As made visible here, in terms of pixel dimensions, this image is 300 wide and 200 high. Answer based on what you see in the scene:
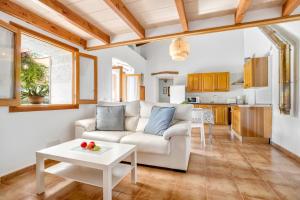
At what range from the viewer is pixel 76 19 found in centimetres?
233

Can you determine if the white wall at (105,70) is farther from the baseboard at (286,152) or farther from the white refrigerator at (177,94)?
the baseboard at (286,152)

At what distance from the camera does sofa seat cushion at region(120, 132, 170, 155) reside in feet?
7.06

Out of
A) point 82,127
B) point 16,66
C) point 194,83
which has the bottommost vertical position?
point 82,127

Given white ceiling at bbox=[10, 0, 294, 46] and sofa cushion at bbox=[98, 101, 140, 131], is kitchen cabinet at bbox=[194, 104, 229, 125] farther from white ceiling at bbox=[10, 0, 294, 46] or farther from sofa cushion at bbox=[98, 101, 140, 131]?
white ceiling at bbox=[10, 0, 294, 46]

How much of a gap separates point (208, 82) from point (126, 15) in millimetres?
5117

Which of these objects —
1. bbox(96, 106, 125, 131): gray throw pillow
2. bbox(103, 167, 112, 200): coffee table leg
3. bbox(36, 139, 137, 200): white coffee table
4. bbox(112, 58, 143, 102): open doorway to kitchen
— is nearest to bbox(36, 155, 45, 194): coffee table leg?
bbox(36, 139, 137, 200): white coffee table

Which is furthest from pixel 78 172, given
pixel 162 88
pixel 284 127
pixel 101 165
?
pixel 162 88

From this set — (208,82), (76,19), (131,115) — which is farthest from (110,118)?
(208,82)

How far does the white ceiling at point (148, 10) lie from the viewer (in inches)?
79.4

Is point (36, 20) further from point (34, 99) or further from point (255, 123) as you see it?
point (255, 123)

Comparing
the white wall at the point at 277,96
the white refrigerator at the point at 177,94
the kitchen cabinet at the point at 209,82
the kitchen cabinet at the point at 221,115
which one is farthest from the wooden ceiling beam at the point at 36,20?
the kitchen cabinet at the point at 221,115

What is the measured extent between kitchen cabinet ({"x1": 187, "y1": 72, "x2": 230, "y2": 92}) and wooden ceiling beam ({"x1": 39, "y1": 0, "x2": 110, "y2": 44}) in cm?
455

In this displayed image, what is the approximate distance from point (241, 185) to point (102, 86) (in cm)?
321

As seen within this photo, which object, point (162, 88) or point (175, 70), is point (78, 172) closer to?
point (175, 70)
